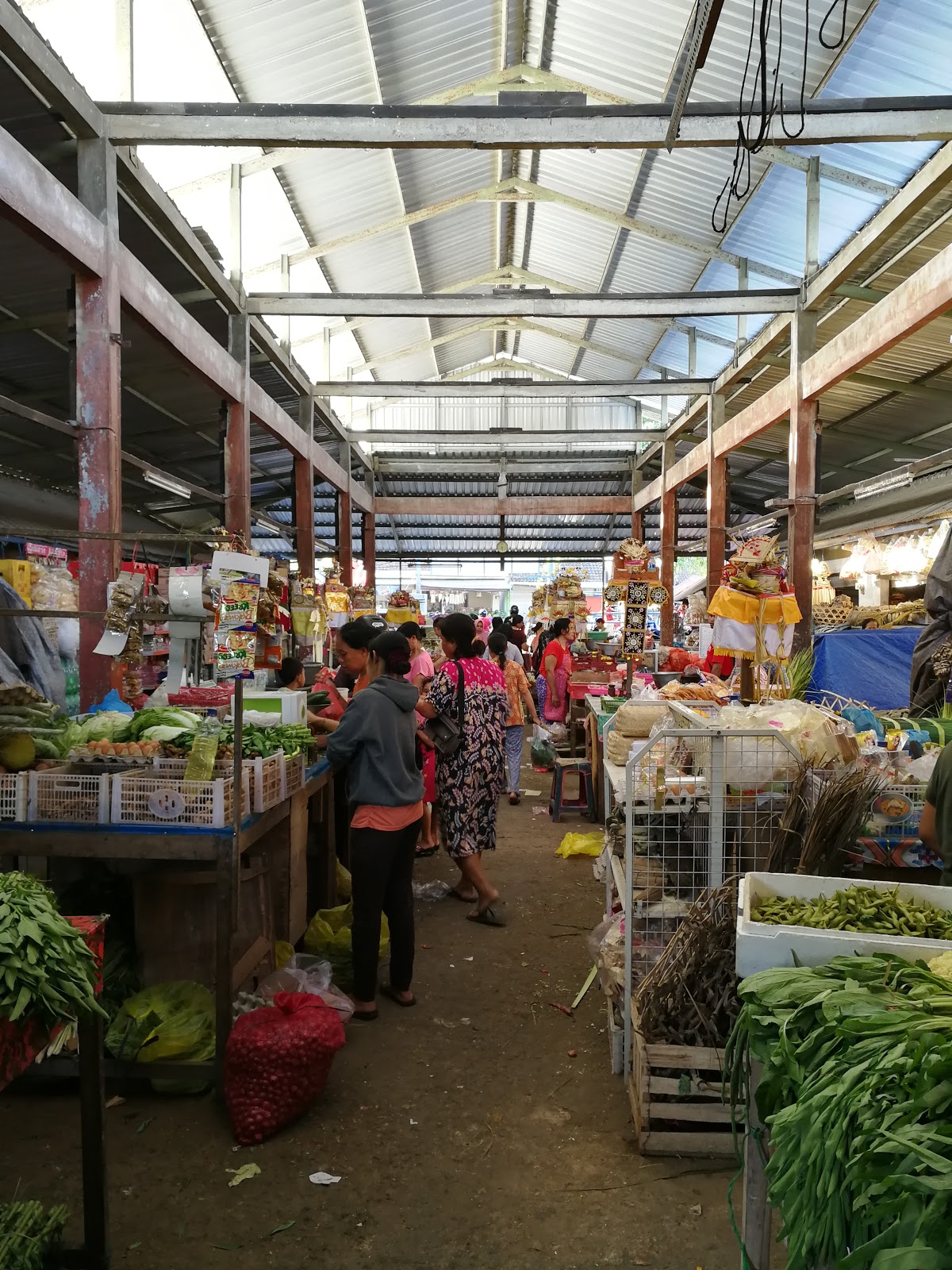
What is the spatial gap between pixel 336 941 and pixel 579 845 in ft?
9.62

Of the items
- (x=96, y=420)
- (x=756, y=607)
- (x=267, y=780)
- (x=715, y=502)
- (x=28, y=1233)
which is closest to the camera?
(x=28, y=1233)

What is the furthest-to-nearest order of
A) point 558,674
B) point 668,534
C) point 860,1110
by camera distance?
point 668,534, point 558,674, point 860,1110

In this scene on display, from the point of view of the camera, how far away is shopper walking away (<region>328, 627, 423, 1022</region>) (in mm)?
3916

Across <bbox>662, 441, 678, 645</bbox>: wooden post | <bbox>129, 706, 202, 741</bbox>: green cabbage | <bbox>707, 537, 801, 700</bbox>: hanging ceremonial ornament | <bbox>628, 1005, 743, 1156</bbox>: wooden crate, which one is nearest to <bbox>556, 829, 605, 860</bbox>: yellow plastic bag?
<bbox>707, 537, 801, 700</bbox>: hanging ceremonial ornament

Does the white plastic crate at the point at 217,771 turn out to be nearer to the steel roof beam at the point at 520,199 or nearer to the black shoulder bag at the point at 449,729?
the black shoulder bag at the point at 449,729

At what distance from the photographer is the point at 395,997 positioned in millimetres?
4215

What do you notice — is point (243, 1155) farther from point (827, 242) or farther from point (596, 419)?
point (596, 419)

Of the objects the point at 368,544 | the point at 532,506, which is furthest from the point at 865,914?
the point at 368,544

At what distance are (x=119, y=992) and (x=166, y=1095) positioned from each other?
462 millimetres

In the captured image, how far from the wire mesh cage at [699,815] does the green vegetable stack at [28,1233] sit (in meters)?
2.01

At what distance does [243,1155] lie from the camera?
298cm

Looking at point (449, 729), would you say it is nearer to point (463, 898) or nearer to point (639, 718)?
point (639, 718)

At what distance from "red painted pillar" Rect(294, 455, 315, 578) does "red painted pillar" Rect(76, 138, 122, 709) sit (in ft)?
22.5

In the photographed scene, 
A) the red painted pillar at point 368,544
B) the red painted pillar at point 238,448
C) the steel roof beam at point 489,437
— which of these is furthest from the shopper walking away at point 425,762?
the red painted pillar at point 368,544
